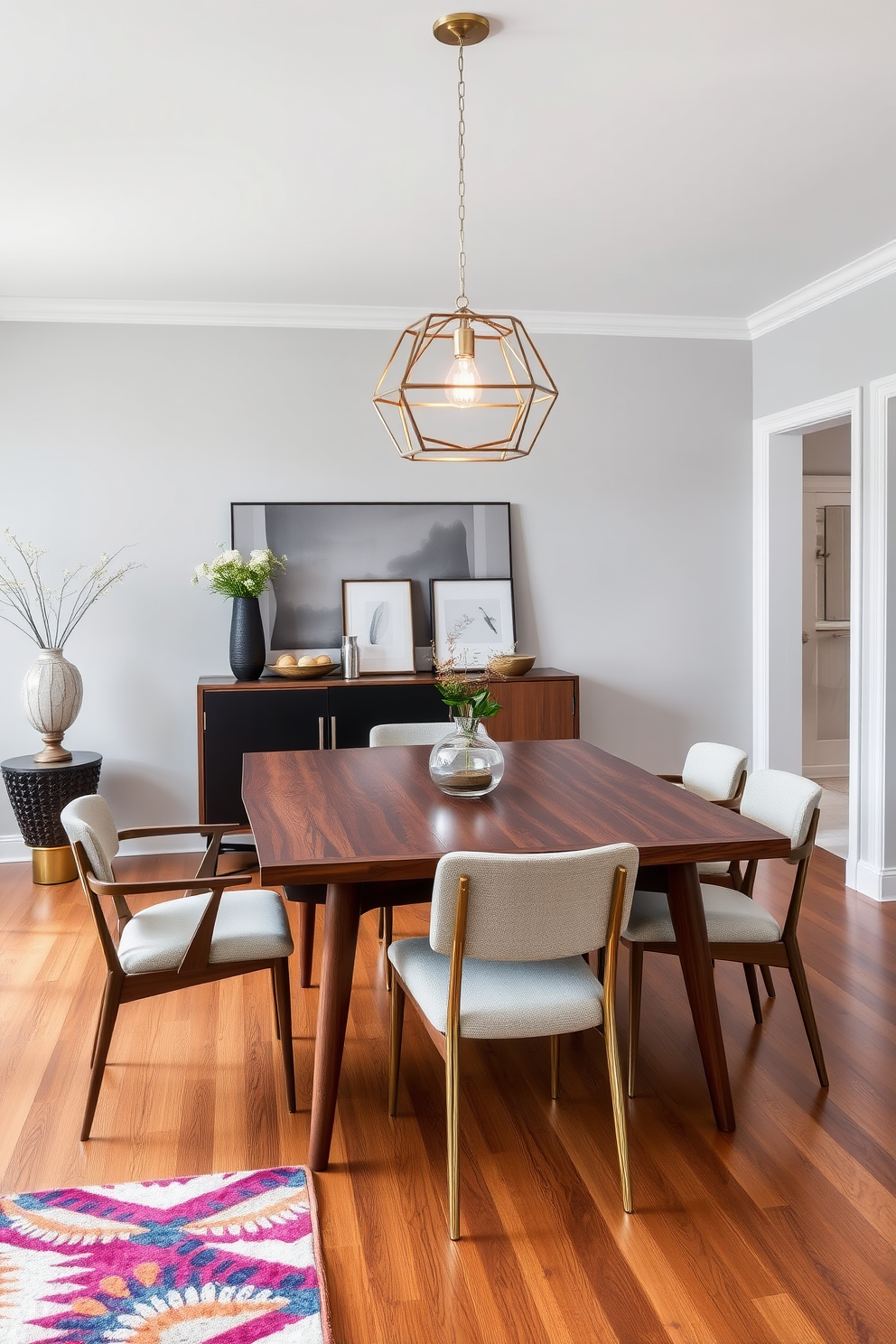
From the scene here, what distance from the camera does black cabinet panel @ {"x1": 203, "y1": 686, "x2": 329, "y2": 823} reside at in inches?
188

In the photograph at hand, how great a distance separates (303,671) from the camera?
16.2ft

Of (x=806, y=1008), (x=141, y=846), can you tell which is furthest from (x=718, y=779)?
(x=141, y=846)

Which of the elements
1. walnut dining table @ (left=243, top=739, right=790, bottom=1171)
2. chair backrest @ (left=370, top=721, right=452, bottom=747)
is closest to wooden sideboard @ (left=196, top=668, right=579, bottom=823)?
chair backrest @ (left=370, top=721, right=452, bottom=747)

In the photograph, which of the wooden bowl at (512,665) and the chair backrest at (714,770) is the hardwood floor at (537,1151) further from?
the wooden bowl at (512,665)

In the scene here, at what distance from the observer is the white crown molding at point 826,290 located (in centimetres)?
432

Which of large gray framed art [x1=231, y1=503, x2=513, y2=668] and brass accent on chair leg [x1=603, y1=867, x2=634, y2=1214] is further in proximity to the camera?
large gray framed art [x1=231, y1=503, x2=513, y2=668]

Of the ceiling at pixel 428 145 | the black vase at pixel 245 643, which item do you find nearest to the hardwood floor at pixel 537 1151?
the black vase at pixel 245 643

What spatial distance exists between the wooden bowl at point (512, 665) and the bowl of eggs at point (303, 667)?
2.66ft

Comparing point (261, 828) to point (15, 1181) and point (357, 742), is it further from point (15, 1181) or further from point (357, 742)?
point (357, 742)

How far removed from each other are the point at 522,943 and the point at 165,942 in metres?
1.02

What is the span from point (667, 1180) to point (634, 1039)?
1.34 ft

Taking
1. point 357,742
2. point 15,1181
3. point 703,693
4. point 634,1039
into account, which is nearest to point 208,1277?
point 15,1181

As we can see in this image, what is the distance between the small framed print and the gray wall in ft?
1.56

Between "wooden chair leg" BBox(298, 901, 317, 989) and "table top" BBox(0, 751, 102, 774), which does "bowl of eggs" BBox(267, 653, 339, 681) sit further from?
"wooden chair leg" BBox(298, 901, 317, 989)
